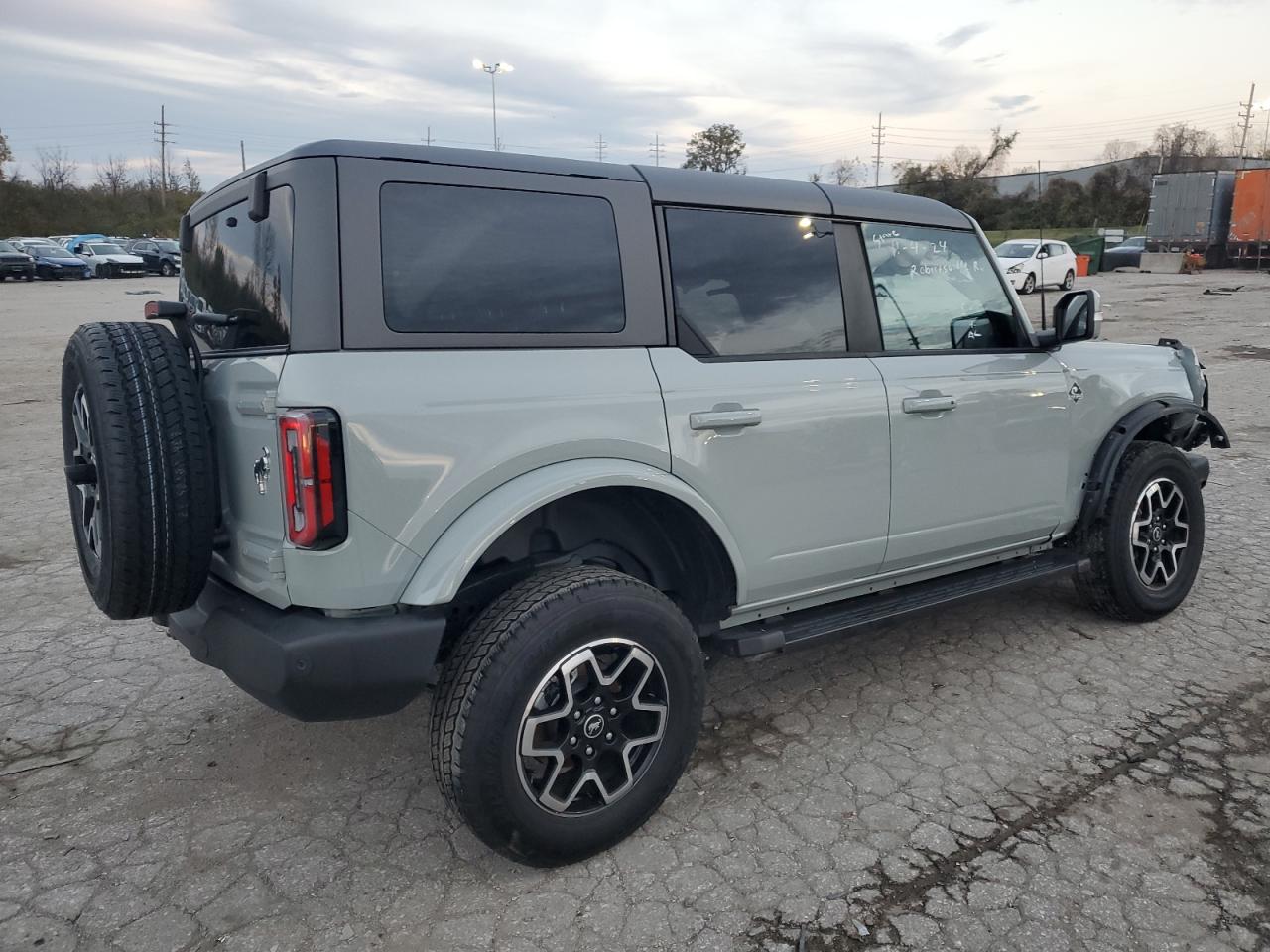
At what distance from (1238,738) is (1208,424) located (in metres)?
1.87

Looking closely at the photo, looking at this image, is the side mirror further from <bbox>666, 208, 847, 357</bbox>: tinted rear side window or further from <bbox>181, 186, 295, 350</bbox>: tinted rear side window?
<bbox>181, 186, 295, 350</bbox>: tinted rear side window

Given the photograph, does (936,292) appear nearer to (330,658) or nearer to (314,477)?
(314,477)

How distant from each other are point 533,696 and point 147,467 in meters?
1.19

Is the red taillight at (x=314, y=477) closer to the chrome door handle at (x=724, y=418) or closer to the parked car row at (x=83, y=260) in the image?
the chrome door handle at (x=724, y=418)

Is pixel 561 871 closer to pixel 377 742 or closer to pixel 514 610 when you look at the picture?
pixel 514 610

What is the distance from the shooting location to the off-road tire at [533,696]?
8.11ft

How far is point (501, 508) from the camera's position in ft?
8.32

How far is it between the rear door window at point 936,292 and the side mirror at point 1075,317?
0.56ft

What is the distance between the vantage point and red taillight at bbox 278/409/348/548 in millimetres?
2297

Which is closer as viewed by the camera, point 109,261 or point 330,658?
point 330,658

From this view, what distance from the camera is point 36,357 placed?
1434cm

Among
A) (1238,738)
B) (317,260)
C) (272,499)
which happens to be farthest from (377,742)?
(1238,738)

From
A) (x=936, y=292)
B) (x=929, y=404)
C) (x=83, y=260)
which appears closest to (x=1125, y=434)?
(x=936, y=292)

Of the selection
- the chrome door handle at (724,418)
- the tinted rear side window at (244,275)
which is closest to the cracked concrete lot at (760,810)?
the chrome door handle at (724,418)
